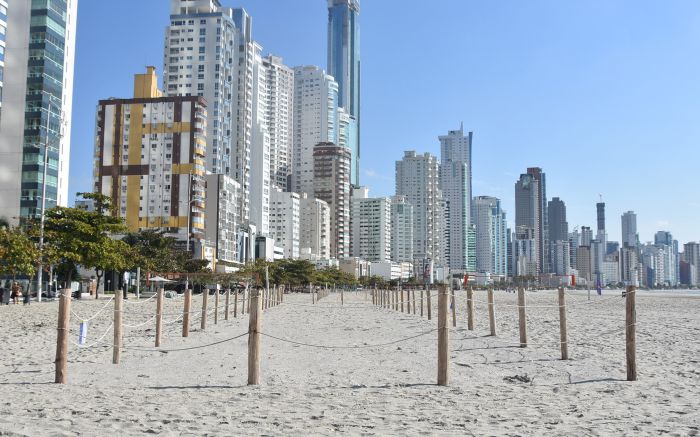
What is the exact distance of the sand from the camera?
6762mm

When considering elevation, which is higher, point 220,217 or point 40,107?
point 40,107

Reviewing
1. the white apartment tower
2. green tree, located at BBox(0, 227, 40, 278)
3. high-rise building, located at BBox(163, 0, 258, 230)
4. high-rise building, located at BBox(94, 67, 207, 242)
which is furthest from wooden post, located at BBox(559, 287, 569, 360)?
the white apartment tower

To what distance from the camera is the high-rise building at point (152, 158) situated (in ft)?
332

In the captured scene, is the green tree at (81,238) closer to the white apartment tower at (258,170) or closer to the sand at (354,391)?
the sand at (354,391)

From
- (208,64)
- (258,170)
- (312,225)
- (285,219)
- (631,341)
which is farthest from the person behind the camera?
(312,225)

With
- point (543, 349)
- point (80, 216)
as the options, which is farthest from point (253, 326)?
point (80, 216)

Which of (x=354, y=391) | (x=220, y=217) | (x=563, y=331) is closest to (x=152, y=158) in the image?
(x=220, y=217)

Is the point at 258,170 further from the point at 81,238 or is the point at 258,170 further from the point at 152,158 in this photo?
the point at 81,238

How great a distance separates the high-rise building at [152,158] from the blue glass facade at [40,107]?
2711cm

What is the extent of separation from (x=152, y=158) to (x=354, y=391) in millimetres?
99110

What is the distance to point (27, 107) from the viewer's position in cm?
7400

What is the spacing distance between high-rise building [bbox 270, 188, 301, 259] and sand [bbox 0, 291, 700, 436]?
154 metres

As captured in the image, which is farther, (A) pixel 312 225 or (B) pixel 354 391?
(A) pixel 312 225

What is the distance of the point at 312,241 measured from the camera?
608ft
